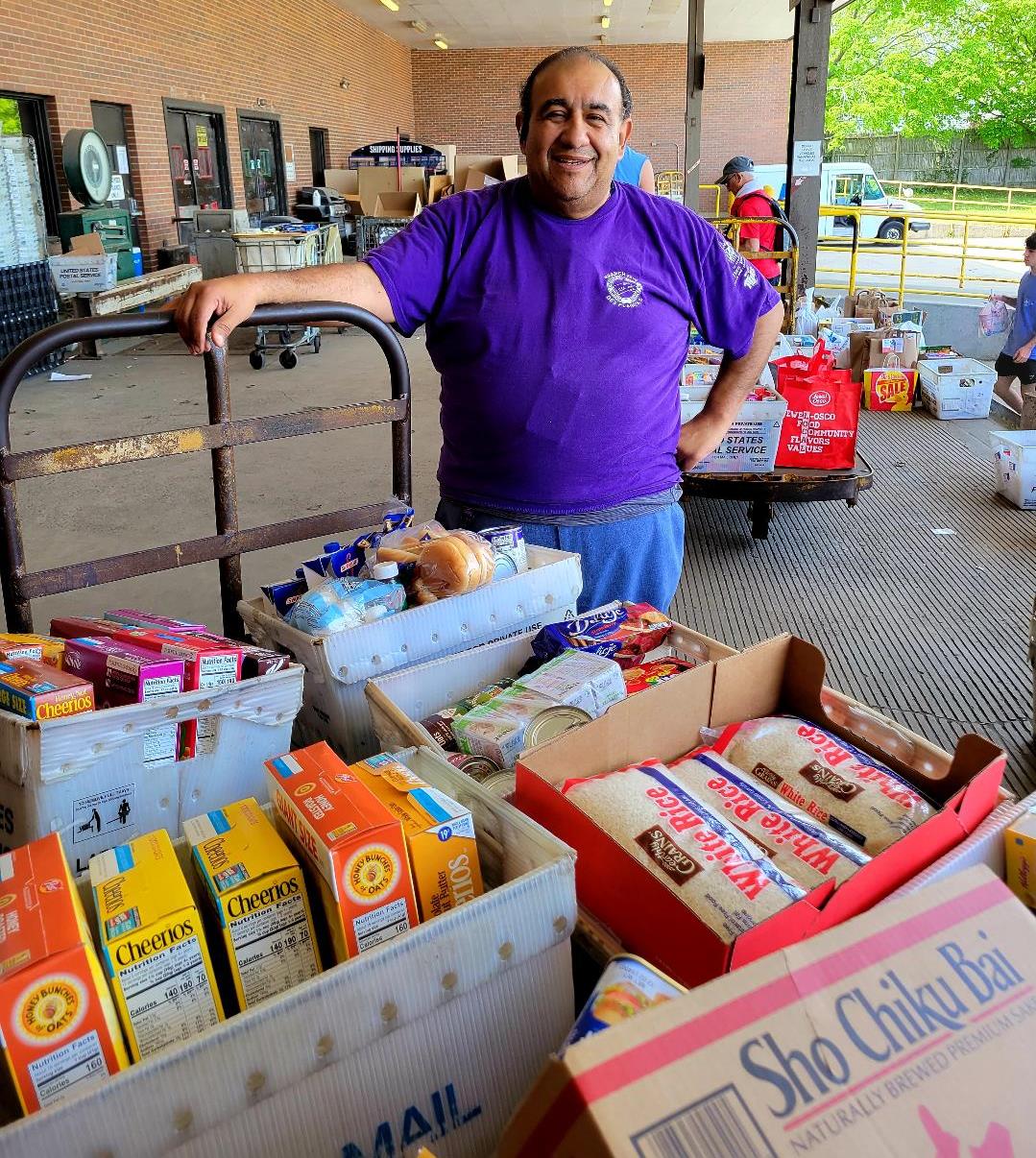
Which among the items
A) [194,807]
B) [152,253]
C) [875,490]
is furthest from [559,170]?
[152,253]

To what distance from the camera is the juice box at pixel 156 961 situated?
86 centimetres

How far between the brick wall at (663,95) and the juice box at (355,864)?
24964mm

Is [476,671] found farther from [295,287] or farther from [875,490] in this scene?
[875,490]

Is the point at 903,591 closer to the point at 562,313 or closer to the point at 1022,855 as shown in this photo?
the point at 562,313

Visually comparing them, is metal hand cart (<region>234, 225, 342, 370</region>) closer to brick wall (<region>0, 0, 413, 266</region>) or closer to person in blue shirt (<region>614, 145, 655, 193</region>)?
brick wall (<region>0, 0, 413, 266</region>)

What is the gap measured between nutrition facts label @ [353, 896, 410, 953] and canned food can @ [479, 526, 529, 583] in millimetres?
868

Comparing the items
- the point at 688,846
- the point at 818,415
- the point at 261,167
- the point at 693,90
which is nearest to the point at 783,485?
the point at 818,415

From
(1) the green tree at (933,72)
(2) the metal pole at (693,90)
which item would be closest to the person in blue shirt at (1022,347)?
(2) the metal pole at (693,90)

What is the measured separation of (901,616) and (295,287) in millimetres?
3337

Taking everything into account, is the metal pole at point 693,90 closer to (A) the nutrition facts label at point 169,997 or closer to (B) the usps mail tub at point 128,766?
(B) the usps mail tub at point 128,766

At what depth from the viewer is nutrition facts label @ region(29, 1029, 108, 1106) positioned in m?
0.80

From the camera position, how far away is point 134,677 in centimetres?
127

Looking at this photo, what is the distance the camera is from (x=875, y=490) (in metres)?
6.13

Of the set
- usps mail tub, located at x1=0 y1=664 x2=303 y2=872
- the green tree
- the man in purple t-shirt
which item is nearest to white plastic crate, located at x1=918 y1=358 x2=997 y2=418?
the man in purple t-shirt
